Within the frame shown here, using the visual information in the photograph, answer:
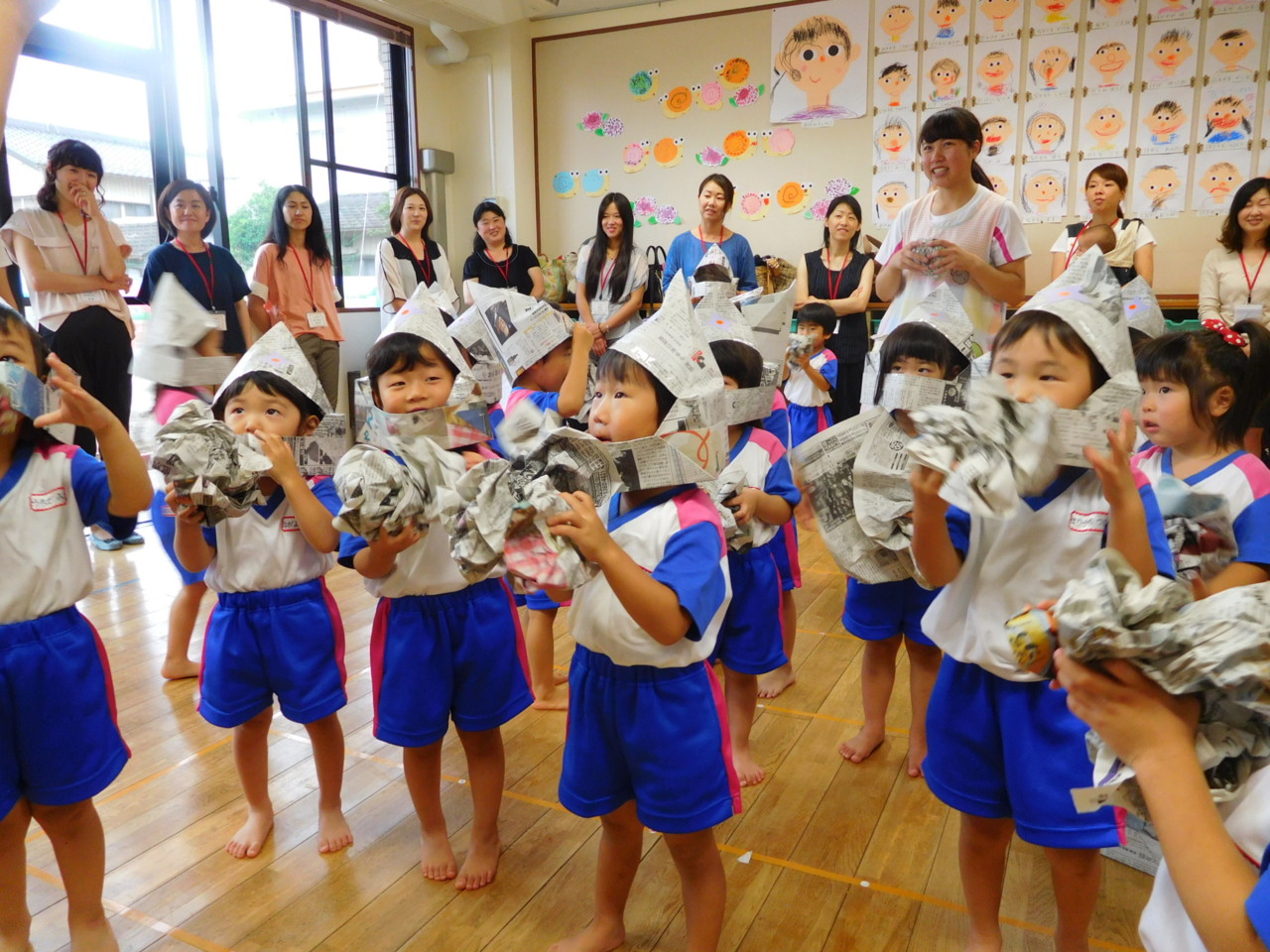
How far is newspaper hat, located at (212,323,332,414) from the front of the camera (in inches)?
65.8

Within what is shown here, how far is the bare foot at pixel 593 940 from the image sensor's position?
4.87 feet

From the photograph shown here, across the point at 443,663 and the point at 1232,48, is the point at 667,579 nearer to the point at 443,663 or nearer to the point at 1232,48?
the point at 443,663

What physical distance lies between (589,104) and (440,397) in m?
5.55

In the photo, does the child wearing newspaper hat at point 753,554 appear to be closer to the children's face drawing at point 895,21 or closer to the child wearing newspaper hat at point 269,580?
the child wearing newspaper hat at point 269,580

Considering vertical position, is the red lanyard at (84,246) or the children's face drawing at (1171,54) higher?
the children's face drawing at (1171,54)

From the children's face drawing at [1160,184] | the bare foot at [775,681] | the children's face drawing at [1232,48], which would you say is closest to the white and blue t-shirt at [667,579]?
the bare foot at [775,681]

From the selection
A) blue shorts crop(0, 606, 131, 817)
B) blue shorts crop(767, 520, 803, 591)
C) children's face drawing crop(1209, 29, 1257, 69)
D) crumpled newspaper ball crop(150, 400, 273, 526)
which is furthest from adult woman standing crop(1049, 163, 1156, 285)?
blue shorts crop(0, 606, 131, 817)

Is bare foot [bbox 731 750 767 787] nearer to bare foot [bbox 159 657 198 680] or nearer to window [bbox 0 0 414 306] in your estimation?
bare foot [bbox 159 657 198 680]

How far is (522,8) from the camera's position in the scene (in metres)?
6.34

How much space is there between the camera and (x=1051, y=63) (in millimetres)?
5250

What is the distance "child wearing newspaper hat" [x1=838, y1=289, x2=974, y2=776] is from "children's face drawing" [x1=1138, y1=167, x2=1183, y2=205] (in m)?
4.37

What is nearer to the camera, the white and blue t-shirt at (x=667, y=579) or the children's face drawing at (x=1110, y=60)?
the white and blue t-shirt at (x=667, y=579)

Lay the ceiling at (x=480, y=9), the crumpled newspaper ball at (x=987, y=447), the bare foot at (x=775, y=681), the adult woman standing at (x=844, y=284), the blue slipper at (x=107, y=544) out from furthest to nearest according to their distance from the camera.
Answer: the ceiling at (x=480, y=9) → the adult woman standing at (x=844, y=284) → the blue slipper at (x=107, y=544) → the bare foot at (x=775, y=681) → the crumpled newspaper ball at (x=987, y=447)

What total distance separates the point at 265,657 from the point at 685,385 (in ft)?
3.34
